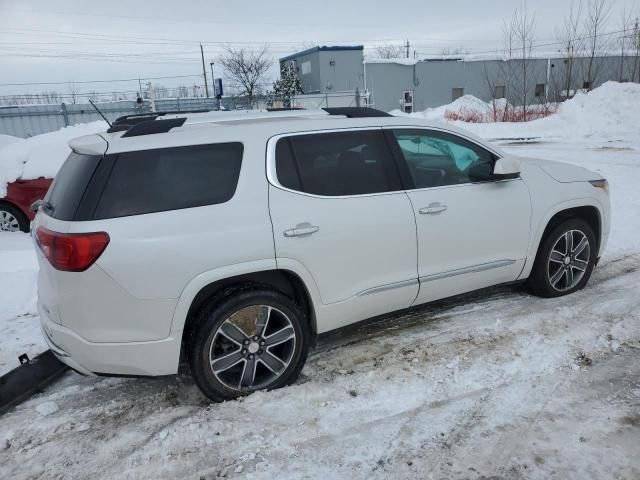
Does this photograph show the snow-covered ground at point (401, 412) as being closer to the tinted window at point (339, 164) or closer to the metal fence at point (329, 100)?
the tinted window at point (339, 164)

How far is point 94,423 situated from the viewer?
124 inches

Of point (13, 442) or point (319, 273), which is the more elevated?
point (319, 273)

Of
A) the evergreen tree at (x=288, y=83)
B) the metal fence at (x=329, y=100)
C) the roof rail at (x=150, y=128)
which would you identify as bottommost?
the roof rail at (x=150, y=128)

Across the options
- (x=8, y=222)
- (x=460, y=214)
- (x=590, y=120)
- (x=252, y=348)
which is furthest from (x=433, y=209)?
(x=590, y=120)

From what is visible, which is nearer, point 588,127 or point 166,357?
point 166,357

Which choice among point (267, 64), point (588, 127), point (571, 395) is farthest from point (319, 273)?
point (267, 64)

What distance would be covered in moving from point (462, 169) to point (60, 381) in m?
3.50

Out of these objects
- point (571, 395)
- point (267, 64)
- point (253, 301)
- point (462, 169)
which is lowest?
point (571, 395)

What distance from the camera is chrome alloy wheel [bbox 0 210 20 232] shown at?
25.6 ft

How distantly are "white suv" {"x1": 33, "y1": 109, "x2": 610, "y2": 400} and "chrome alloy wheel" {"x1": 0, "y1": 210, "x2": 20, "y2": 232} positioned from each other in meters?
4.98

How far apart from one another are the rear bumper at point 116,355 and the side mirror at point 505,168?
2742 mm

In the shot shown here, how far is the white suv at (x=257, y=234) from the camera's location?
2859mm

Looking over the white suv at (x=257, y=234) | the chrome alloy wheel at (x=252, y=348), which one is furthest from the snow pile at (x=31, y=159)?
the chrome alloy wheel at (x=252, y=348)

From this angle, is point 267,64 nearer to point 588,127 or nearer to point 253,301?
point 588,127
